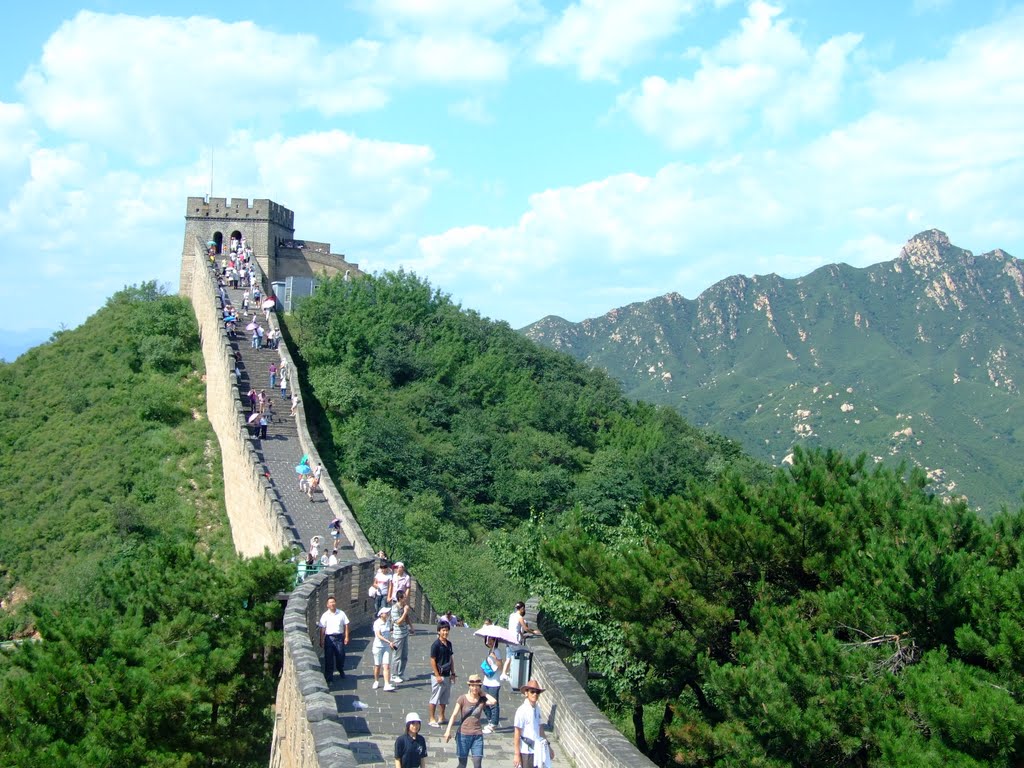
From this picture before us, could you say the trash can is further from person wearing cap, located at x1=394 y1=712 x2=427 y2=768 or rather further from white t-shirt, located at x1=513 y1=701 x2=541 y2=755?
person wearing cap, located at x1=394 y1=712 x2=427 y2=768

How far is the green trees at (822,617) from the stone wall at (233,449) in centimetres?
580

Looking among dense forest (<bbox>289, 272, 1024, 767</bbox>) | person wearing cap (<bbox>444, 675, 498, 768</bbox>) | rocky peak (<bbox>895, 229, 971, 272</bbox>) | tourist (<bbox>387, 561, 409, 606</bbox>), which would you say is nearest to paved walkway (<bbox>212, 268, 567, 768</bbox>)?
person wearing cap (<bbox>444, 675, 498, 768</bbox>)

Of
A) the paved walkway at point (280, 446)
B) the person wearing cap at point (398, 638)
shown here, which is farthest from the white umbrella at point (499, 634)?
the paved walkway at point (280, 446)

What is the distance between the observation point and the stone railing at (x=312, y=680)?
823cm

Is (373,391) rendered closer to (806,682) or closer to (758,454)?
(806,682)

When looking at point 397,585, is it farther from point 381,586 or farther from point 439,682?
point 439,682

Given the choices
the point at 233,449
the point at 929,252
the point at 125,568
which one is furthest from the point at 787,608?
the point at 929,252

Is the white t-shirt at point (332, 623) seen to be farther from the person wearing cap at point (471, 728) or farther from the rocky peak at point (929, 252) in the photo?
the rocky peak at point (929, 252)

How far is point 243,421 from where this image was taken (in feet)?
86.2

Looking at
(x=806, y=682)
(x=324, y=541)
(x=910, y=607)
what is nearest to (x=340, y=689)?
(x=806, y=682)

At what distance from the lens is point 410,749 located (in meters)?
8.75

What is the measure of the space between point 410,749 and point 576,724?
1.89 metres

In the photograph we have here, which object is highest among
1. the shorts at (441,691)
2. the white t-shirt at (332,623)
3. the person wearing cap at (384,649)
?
the white t-shirt at (332,623)

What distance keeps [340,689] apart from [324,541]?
869 centimetres
